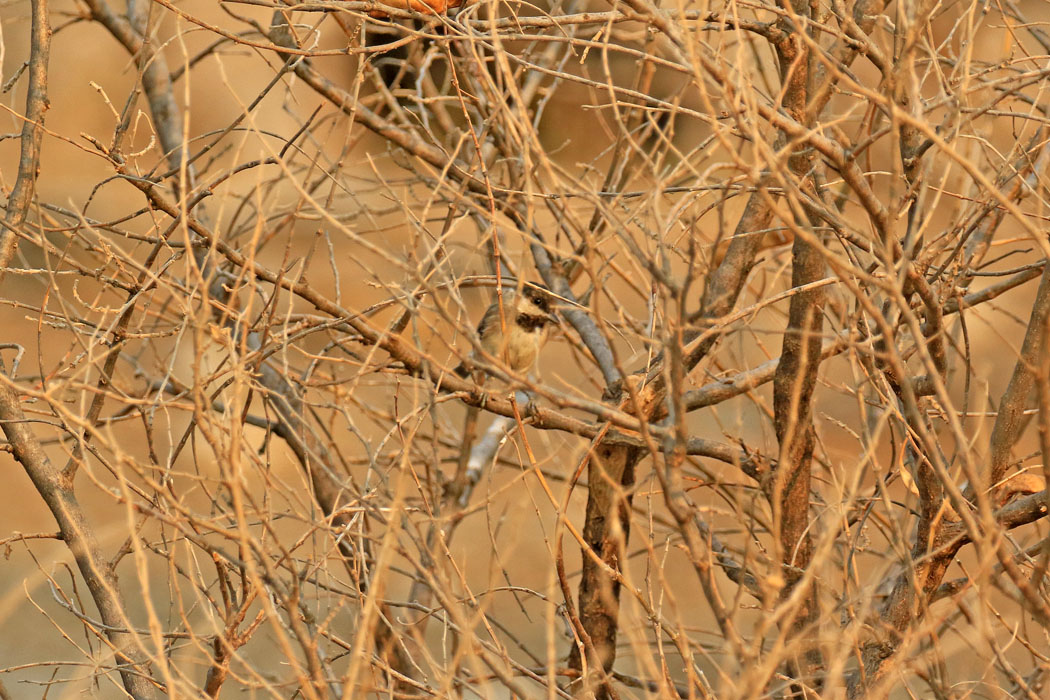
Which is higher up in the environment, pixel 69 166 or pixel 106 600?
pixel 106 600

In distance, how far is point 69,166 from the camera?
32.6ft

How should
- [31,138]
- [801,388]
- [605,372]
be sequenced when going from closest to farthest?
[801,388], [31,138], [605,372]

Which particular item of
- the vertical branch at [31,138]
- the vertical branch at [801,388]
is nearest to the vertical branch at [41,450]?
the vertical branch at [31,138]

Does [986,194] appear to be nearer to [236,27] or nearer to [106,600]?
[106,600]

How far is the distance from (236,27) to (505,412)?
573cm

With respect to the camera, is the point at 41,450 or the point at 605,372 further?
the point at 605,372

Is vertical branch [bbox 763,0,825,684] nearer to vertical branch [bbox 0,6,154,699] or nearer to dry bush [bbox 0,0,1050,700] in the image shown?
dry bush [bbox 0,0,1050,700]

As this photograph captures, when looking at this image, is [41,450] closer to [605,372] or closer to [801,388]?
[605,372]

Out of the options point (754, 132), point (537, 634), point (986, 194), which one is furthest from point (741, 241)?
point (537, 634)

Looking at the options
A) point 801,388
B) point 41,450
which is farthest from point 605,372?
point 41,450

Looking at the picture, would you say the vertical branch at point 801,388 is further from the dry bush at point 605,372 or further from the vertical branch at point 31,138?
the vertical branch at point 31,138

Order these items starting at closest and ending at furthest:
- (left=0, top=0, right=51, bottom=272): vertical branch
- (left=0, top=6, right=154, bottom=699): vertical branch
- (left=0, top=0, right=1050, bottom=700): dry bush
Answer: (left=0, top=0, right=1050, bottom=700): dry bush < (left=0, top=6, right=154, bottom=699): vertical branch < (left=0, top=0, right=51, bottom=272): vertical branch

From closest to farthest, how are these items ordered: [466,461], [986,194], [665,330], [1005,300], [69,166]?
[665,330], [986,194], [466,461], [1005,300], [69,166]

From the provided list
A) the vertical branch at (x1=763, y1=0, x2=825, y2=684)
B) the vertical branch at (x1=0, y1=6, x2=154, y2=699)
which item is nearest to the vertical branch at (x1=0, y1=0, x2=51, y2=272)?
the vertical branch at (x1=0, y1=6, x2=154, y2=699)
